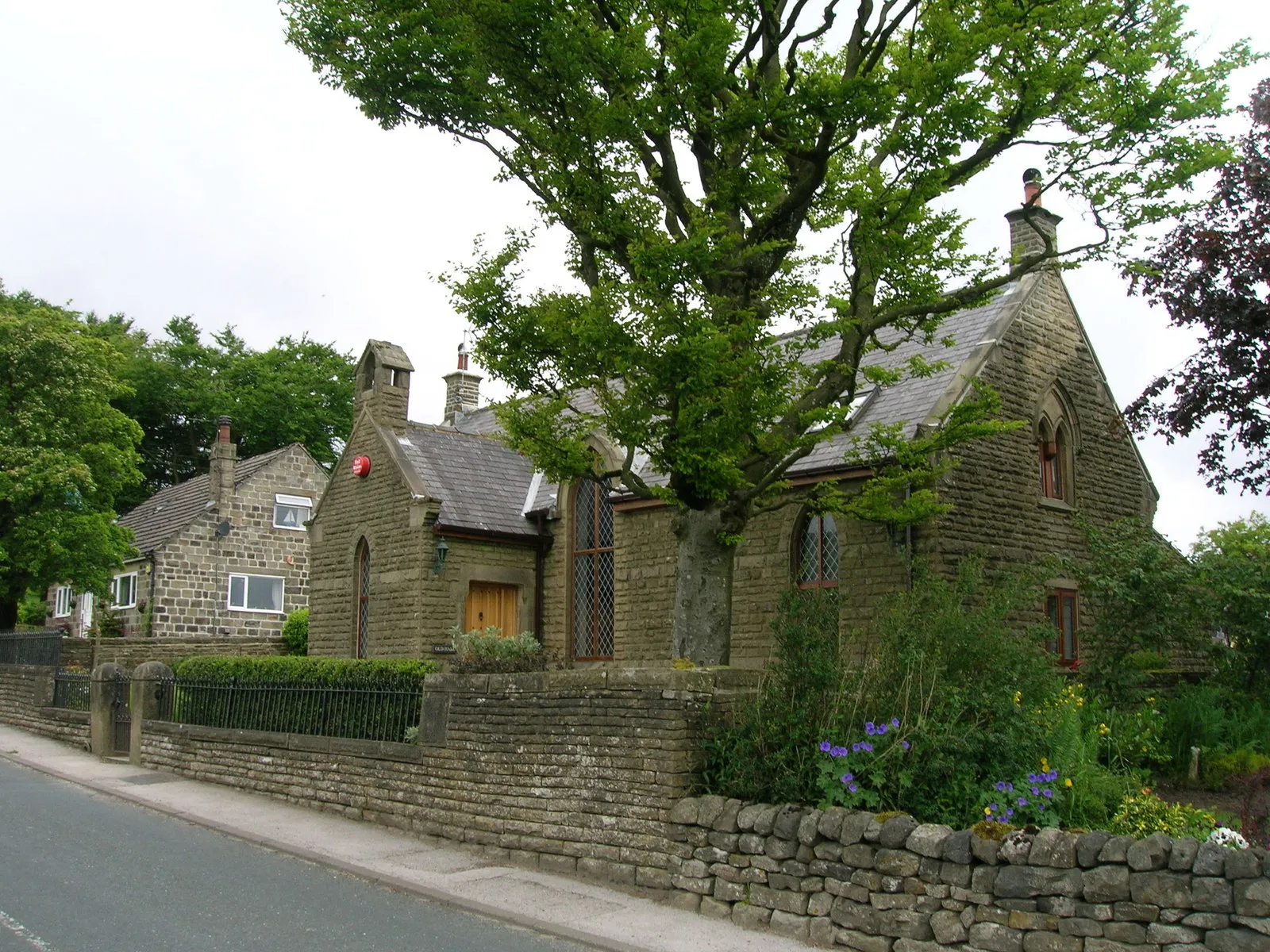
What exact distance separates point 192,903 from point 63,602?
3273cm

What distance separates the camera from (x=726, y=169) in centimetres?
1227

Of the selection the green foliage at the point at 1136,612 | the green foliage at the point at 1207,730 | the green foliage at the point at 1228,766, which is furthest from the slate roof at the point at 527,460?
the green foliage at the point at 1228,766

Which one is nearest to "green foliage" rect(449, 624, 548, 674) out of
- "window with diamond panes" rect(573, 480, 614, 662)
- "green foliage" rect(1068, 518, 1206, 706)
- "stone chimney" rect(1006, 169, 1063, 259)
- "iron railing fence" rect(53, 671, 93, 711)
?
"window with diamond panes" rect(573, 480, 614, 662)

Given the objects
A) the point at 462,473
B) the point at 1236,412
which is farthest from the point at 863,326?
the point at 462,473

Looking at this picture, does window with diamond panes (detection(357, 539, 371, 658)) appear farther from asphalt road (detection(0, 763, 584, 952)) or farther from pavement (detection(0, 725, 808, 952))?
asphalt road (detection(0, 763, 584, 952))

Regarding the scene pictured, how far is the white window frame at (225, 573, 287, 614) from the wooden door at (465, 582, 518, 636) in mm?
15668

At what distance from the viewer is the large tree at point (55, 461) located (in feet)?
86.4

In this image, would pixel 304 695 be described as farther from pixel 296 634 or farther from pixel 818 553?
pixel 296 634

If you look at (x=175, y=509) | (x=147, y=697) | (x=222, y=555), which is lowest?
(x=147, y=697)

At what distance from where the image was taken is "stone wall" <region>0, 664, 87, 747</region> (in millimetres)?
19922

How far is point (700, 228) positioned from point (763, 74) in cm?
272

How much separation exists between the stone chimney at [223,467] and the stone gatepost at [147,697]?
1658cm

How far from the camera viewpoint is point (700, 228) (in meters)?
11.2

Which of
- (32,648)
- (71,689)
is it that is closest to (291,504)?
(32,648)
